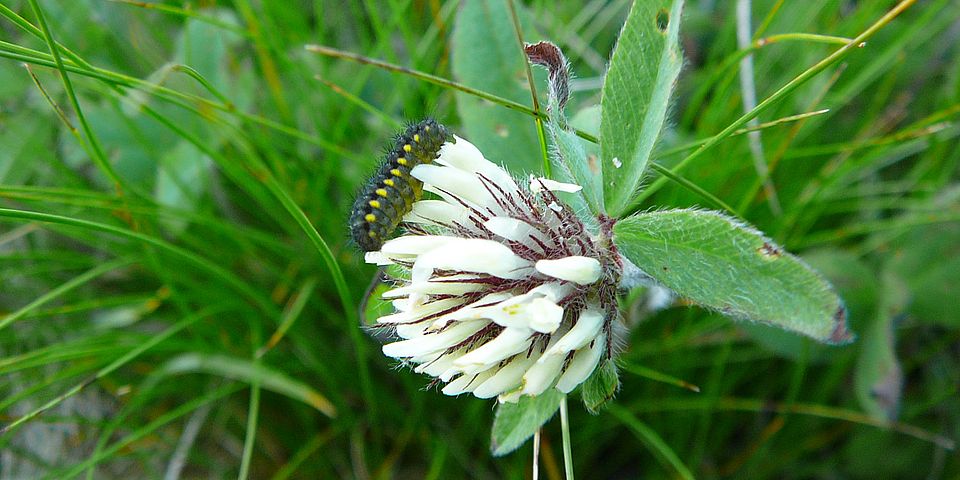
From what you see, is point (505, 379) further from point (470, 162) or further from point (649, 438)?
point (649, 438)

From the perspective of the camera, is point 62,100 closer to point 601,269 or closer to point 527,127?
point 527,127

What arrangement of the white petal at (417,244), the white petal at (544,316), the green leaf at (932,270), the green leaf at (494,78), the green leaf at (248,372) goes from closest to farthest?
the white petal at (544,316), the white petal at (417,244), the green leaf at (494,78), the green leaf at (932,270), the green leaf at (248,372)

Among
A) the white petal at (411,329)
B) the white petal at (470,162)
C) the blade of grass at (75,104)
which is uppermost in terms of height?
the blade of grass at (75,104)

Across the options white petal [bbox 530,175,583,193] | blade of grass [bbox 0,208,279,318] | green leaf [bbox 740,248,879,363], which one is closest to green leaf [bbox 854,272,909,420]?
green leaf [bbox 740,248,879,363]

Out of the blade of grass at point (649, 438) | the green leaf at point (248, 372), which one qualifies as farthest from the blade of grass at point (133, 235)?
the blade of grass at point (649, 438)

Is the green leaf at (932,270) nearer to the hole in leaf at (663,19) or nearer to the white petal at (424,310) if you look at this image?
the hole in leaf at (663,19)

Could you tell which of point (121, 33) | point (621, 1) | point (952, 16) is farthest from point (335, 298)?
point (952, 16)

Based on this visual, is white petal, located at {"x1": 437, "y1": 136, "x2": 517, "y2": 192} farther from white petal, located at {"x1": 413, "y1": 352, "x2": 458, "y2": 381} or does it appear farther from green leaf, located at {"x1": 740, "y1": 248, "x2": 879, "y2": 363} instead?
green leaf, located at {"x1": 740, "y1": 248, "x2": 879, "y2": 363}
